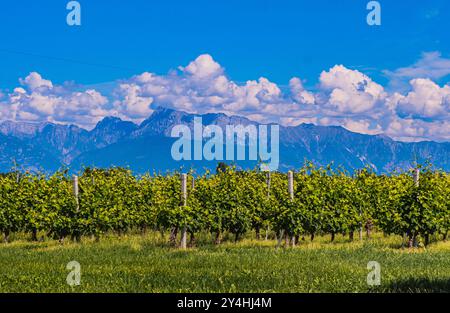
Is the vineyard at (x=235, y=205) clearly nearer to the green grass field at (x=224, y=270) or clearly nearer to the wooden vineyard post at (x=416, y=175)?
the wooden vineyard post at (x=416, y=175)

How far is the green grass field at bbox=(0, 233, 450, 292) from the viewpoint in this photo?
10.4m

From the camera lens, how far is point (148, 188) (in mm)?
26031

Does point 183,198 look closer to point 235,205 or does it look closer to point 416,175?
point 235,205

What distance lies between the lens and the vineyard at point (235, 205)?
20594 mm

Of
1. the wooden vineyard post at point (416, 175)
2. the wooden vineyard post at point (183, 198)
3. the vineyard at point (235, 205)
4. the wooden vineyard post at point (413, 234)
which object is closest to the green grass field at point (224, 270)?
the wooden vineyard post at point (183, 198)

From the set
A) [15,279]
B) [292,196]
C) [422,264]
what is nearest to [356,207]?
[292,196]

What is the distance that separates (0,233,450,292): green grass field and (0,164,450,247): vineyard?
2678 mm

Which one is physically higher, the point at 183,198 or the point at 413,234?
the point at 183,198

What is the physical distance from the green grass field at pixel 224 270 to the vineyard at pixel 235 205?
8.79 ft

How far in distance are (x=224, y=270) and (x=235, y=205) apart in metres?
9.43

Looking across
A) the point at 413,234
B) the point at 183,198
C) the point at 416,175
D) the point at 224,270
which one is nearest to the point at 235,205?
the point at 183,198

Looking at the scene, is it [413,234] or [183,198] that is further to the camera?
[413,234]

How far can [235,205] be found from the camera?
2195 cm
